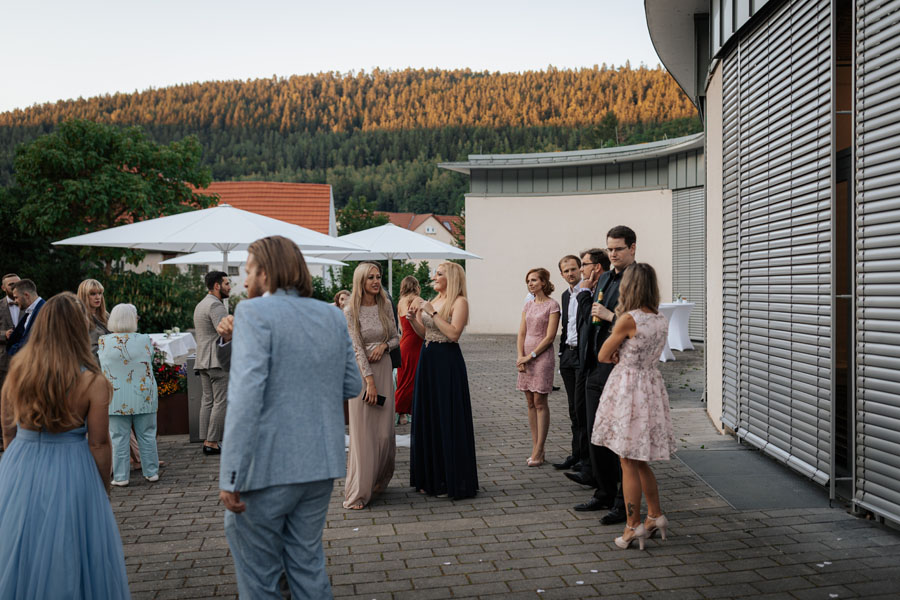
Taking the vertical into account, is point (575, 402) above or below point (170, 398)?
above

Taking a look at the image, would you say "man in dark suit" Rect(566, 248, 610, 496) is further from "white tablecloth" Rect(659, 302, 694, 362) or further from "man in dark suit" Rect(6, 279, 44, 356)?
"white tablecloth" Rect(659, 302, 694, 362)

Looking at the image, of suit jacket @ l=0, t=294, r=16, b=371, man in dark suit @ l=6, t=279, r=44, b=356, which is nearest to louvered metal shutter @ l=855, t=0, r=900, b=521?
man in dark suit @ l=6, t=279, r=44, b=356

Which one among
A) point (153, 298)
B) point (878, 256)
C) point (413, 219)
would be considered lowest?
point (153, 298)

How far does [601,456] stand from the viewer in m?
5.51

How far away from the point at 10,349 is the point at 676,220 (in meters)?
19.6

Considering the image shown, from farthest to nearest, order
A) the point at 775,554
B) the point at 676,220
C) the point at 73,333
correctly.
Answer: the point at 676,220 < the point at 775,554 < the point at 73,333

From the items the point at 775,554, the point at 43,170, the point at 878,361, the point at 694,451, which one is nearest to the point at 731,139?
the point at 694,451

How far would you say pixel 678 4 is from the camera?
10.0 meters

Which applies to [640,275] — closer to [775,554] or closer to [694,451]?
[775,554]

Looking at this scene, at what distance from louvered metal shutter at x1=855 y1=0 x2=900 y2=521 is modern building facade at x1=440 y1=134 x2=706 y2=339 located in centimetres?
1905

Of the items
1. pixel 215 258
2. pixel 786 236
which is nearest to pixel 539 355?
pixel 786 236

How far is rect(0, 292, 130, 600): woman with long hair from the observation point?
3.30m

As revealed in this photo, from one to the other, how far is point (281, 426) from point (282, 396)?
0.12m

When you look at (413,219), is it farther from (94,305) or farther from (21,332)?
→ (94,305)
